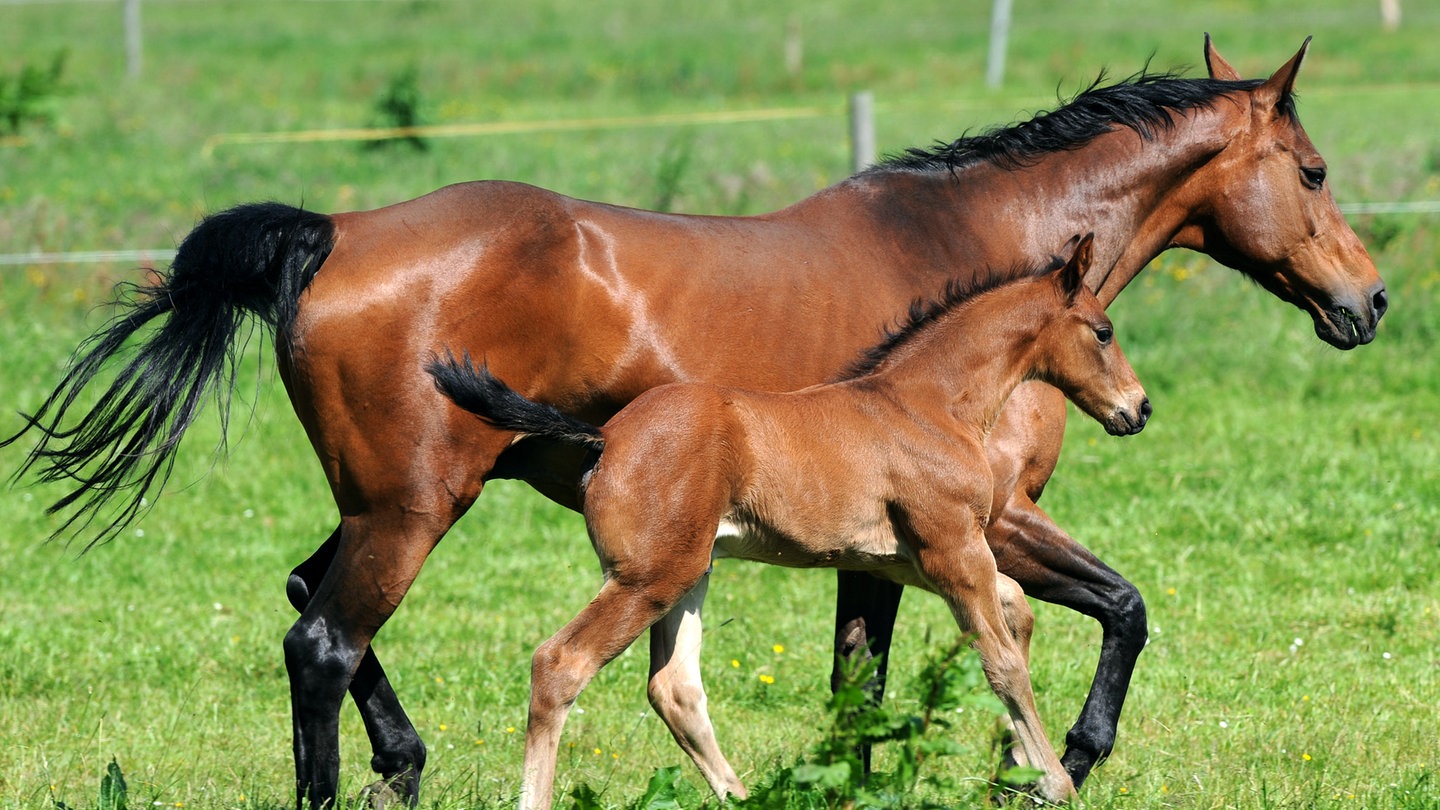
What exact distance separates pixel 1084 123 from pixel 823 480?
1.64 m

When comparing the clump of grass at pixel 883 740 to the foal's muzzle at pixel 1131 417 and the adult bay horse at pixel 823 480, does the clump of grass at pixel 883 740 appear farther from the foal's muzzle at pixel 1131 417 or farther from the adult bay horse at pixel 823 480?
the foal's muzzle at pixel 1131 417

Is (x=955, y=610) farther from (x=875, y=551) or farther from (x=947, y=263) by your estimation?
(x=947, y=263)

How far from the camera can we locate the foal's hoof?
4.12 m

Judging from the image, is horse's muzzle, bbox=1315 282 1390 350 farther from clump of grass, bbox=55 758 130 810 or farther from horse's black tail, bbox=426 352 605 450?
clump of grass, bbox=55 758 130 810

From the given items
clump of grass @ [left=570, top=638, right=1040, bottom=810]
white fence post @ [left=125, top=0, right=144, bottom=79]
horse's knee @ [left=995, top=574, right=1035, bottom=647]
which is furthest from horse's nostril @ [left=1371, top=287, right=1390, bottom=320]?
white fence post @ [left=125, top=0, right=144, bottom=79]

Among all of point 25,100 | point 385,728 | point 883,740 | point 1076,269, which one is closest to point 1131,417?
point 1076,269

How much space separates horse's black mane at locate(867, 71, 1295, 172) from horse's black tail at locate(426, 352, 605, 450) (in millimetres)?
1524

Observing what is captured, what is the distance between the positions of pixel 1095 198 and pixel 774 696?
1.94 meters

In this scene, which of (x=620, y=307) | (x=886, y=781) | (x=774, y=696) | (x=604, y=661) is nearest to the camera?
(x=886, y=781)

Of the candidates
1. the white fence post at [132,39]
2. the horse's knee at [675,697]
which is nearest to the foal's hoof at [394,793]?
the horse's knee at [675,697]

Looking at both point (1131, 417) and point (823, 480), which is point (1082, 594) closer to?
point (1131, 417)

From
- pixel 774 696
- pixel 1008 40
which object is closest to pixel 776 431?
pixel 774 696

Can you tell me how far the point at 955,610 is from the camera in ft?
12.3

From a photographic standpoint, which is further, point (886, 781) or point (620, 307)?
point (620, 307)
